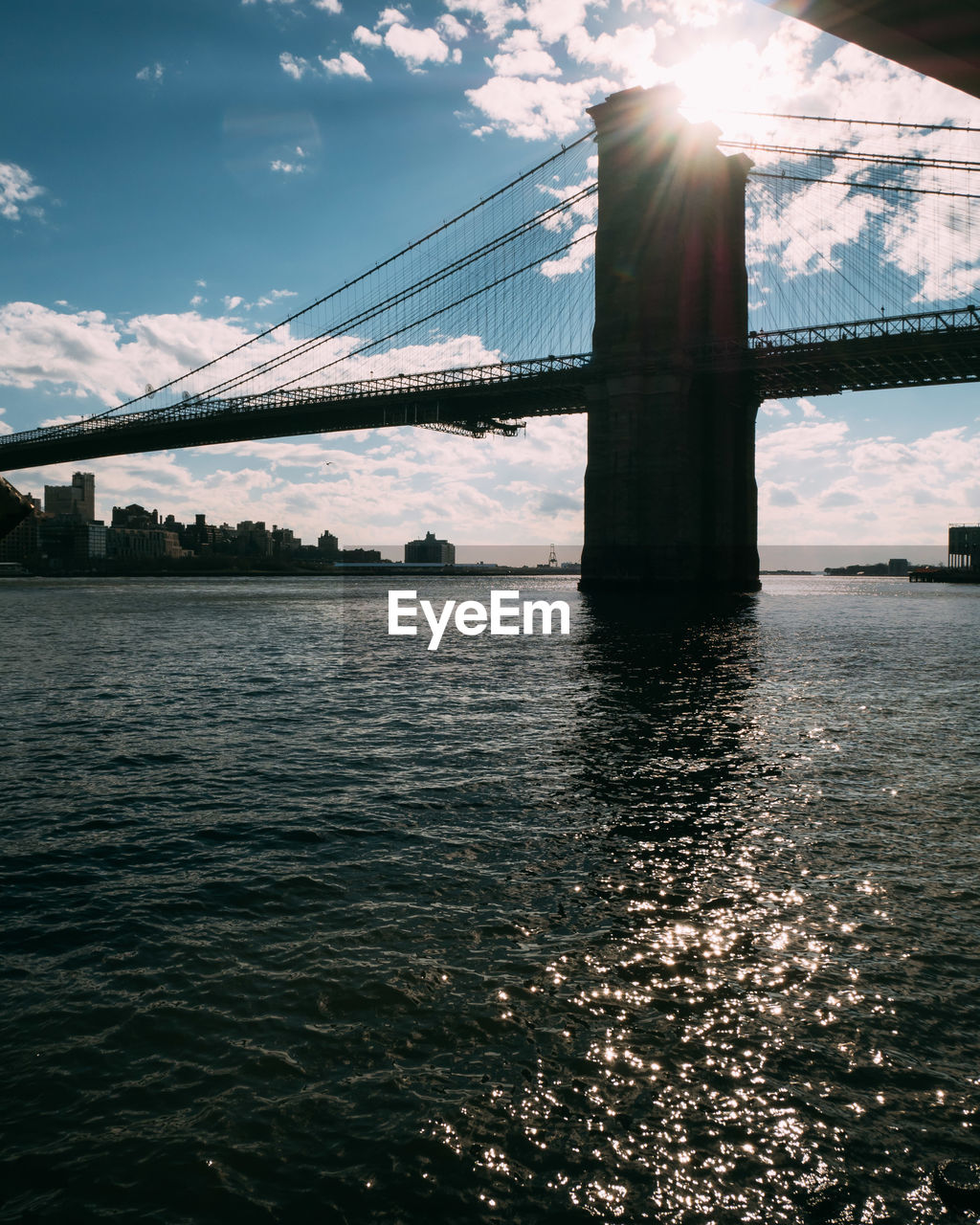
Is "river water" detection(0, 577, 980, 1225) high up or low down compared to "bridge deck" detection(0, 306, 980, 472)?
down

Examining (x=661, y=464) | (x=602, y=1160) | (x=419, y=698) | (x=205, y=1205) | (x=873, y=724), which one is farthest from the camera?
(x=661, y=464)

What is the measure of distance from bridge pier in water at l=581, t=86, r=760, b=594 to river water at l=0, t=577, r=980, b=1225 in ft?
173

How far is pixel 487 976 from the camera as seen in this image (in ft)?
18.2

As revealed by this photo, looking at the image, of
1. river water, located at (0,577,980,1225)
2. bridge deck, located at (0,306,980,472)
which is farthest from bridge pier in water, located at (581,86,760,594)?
river water, located at (0,577,980,1225)

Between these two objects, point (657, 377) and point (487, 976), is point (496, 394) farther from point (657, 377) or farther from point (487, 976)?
point (487, 976)

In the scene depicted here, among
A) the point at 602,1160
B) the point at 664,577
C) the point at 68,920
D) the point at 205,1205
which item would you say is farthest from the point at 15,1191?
the point at 664,577

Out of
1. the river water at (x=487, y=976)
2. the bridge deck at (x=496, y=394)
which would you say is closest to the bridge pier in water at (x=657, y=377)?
the bridge deck at (x=496, y=394)

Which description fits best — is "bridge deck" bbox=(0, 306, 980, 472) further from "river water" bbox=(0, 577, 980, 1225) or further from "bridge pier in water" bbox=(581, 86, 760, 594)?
"river water" bbox=(0, 577, 980, 1225)

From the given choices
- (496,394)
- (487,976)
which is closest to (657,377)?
(496,394)

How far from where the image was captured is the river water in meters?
3.81

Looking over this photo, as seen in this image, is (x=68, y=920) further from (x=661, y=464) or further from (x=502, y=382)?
(x=502, y=382)

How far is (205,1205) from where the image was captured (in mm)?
3613

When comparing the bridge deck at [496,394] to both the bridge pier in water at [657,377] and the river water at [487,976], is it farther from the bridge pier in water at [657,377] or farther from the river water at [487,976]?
the river water at [487,976]

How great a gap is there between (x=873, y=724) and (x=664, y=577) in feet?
167
